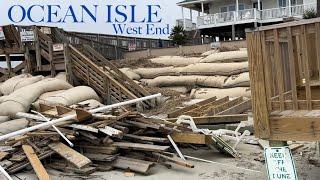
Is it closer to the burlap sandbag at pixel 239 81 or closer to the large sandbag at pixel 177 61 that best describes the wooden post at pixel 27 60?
the large sandbag at pixel 177 61

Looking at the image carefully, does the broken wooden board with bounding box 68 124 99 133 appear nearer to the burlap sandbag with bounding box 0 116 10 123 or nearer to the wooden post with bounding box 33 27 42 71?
the burlap sandbag with bounding box 0 116 10 123

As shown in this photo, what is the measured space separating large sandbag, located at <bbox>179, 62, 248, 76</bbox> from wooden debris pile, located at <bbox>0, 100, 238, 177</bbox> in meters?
8.67

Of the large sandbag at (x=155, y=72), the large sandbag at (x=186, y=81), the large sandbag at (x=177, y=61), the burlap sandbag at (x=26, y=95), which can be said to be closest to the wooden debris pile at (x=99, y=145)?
the burlap sandbag at (x=26, y=95)

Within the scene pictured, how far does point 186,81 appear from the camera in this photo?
16.5 meters

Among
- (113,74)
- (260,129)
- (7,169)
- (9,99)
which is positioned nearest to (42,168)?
(7,169)

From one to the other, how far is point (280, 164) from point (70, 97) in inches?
327

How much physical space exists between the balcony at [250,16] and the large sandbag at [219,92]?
16791 millimetres

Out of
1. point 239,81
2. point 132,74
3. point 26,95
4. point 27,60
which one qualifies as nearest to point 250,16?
point 132,74

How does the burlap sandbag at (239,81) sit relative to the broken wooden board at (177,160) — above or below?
above

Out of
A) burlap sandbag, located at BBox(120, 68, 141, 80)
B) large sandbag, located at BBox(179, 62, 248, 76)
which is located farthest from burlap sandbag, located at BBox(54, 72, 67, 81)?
large sandbag, located at BBox(179, 62, 248, 76)

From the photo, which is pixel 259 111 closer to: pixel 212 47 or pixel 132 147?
pixel 132 147

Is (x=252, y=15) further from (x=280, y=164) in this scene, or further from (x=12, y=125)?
(x=280, y=164)

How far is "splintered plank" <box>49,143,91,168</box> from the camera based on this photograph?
637cm

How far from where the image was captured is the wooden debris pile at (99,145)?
21.6 feet
